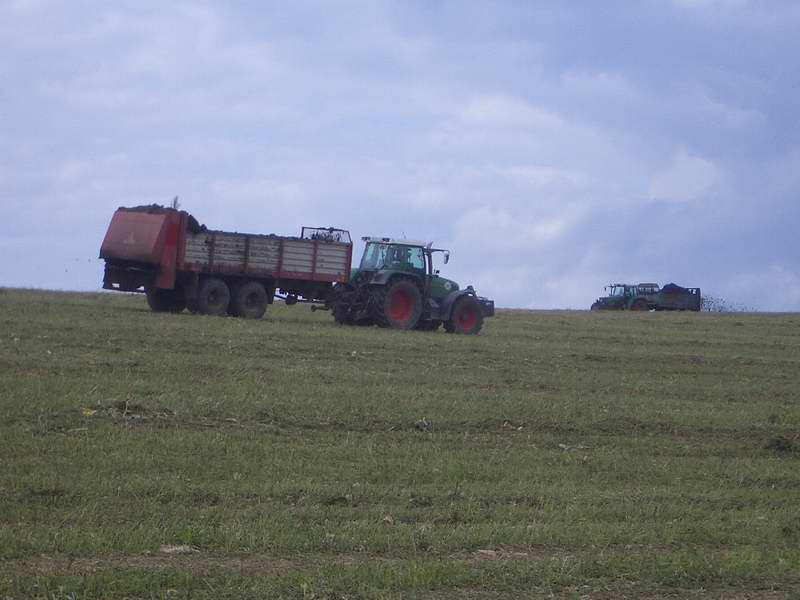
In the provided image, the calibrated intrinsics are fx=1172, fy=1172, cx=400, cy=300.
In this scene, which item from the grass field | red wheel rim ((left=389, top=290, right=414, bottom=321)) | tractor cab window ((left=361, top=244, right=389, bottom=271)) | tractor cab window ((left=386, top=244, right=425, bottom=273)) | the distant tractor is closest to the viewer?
the grass field

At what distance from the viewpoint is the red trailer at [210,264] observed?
27219 millimetres

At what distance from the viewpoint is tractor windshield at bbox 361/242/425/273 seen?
1132 inches

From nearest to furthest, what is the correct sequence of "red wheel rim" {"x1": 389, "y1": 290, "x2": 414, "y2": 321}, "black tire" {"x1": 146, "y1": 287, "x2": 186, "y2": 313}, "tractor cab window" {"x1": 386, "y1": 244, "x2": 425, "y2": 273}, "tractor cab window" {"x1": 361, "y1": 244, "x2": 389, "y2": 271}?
"red wheel rim" {"x1": 389, "y1": 290, "x2": 414, "y2": 321} < "tractor cab window" {"x1": 386, "y1": 244, "x2": 425, "y2": 273} < "black tire" {"x1": 146, "y1": 287, "x2": 186, "y2": 313} < "tractor cab window" {"x1": 361, "y1": 244, "x2": 389, "y2": 271}

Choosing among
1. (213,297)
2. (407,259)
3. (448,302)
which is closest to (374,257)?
(407,259)

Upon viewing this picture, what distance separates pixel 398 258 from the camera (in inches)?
1135

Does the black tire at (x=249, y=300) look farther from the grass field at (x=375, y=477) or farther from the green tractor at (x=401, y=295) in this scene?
the grass field at (x=375, y=477)

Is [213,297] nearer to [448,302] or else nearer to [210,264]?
[210,264]

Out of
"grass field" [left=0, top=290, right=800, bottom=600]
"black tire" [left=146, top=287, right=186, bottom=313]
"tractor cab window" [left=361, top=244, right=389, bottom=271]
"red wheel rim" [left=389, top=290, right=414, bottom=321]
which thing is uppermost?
"tractor cab window" [left=361, top=244, right=389, bottom=271]

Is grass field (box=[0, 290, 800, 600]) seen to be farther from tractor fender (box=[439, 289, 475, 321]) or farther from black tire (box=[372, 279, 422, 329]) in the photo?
tractor fender (box=[439, 289, 475, 321])

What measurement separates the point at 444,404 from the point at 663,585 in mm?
6631

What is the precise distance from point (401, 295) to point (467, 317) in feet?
6.00

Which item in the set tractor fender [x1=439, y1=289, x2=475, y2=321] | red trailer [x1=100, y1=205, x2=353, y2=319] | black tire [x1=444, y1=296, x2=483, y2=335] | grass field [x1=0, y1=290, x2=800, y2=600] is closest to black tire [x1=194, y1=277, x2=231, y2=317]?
red trailer [x1=100, y1=205, x2=353, y2=319]

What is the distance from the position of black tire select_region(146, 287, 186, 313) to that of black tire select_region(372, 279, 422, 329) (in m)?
4.86

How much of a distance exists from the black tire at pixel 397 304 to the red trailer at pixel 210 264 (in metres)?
1.99
